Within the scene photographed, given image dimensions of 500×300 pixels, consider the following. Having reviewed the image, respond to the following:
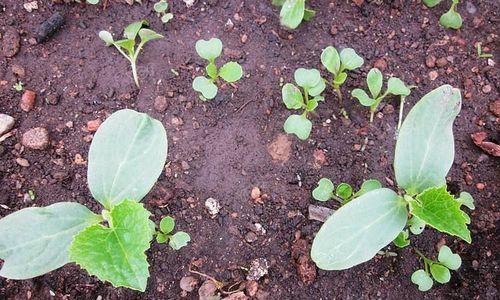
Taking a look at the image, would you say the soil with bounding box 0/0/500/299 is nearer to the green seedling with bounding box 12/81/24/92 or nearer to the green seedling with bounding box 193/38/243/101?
the green seedling with bounding box 12/81/24/92

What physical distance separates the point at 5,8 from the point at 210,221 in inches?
40.5

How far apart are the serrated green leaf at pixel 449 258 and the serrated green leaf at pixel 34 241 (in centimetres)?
100

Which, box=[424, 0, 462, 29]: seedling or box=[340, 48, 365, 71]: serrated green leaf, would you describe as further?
box=[424, 0, 462, 29]: seedling

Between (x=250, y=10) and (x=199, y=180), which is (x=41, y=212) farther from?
(x=250, y=10)

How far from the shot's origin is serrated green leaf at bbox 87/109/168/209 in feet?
4.50

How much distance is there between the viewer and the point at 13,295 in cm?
→ 155

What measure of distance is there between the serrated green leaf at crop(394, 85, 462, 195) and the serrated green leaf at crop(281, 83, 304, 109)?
35 centimetres

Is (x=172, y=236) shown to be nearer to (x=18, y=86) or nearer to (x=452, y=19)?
(x=18, y=86)

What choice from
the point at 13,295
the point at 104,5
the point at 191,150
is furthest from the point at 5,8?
the point at 13,295

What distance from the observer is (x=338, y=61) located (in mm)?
1680

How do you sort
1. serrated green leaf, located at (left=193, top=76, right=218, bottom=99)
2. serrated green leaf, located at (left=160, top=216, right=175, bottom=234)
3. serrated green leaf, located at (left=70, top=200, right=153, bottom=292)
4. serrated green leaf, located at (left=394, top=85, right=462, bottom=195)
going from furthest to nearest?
serrated green leaf, located at (left=193, top=76, right=218, bottom=99)
serrated green leaf, located at (left=160, top=216, right=175, bottom=234)
serrated green leaf, located at (left=394, top=85, right=462, bottom=195)
serrated green leaf, located at (left=70, top=200, right=153, bottom=292)

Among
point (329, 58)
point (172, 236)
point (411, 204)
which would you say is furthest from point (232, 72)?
point (411, 204)

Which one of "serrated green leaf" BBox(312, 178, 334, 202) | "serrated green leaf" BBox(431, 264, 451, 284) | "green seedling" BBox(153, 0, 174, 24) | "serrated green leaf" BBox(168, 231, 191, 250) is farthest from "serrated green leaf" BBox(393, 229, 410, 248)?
"green seedling" BBox(153, 0, 174, 24)

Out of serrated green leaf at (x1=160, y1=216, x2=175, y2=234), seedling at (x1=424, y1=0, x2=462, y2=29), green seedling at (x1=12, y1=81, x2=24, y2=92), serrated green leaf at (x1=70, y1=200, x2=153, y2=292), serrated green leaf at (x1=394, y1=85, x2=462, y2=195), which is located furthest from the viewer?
seedling at (x1=424, y1=0, x2=462, y2=29)
